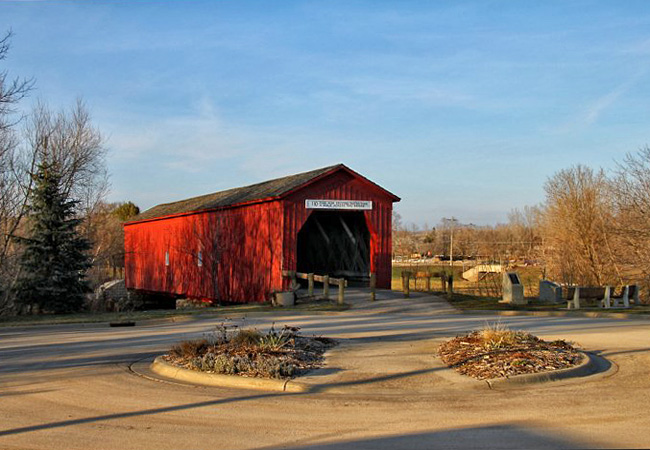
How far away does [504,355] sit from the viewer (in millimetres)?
9062

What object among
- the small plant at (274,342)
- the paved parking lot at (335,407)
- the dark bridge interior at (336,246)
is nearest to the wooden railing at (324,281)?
the dark bridge interior at (336,246)

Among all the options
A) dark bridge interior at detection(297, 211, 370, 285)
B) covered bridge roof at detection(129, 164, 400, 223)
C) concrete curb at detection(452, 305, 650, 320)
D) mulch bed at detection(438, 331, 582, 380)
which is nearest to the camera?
mulch bed at detection(438, 331, 582, 380)

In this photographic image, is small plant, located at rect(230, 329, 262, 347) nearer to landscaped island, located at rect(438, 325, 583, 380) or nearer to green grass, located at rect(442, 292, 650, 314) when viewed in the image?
landscaped island, located at rect(438, 325, 583, 380)

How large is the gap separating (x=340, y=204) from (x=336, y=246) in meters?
4.04

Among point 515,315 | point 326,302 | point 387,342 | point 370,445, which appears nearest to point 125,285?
point 326,302

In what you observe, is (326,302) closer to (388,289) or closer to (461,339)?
(388,289)

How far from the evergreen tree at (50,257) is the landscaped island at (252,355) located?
16058 millimetres

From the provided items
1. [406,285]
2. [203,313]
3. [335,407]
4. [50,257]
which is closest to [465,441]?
[335,407]

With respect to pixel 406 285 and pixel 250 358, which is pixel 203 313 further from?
pixel 250 358

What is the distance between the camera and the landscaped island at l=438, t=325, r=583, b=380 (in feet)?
27.9

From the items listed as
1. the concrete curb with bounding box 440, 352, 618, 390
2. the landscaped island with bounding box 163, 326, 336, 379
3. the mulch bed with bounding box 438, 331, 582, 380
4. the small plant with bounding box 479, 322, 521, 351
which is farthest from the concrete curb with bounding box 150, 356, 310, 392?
the small plant with bounding box 479, 322, 521, 351

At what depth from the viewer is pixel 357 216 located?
84.8 feet

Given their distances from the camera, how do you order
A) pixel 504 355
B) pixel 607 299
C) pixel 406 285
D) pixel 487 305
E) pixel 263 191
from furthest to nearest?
pixel 263 191
pixel 406 285
pixel 607 299
pixel 487 305
pixel 504 355

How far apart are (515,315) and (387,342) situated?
24.5 ft
